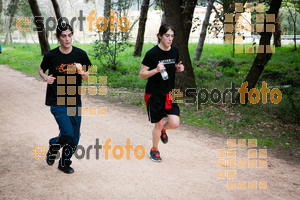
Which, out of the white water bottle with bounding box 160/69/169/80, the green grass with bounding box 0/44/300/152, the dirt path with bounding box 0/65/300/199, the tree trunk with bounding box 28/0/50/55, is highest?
the tree trunk with bounding box 28/0/50/55

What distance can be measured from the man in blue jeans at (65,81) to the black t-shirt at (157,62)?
1047 mm

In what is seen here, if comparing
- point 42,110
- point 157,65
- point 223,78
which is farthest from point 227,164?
point 223,78

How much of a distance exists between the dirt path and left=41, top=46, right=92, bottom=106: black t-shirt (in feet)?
4.15

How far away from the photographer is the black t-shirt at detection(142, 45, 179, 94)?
5.15 m

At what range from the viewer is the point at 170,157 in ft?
19.9

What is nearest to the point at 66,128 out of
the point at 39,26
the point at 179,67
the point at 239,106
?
the point at 179,67

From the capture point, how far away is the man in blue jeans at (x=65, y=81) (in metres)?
4.59

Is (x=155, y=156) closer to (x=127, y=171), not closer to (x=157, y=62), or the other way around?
(x=127, y=171)

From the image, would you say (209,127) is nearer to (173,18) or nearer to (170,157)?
(170,157)

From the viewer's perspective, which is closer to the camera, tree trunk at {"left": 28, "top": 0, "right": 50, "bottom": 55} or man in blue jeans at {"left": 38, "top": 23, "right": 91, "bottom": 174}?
man in blue jeans at {"left": 38, "top": 23, "right": 91, "bottom": 174}
